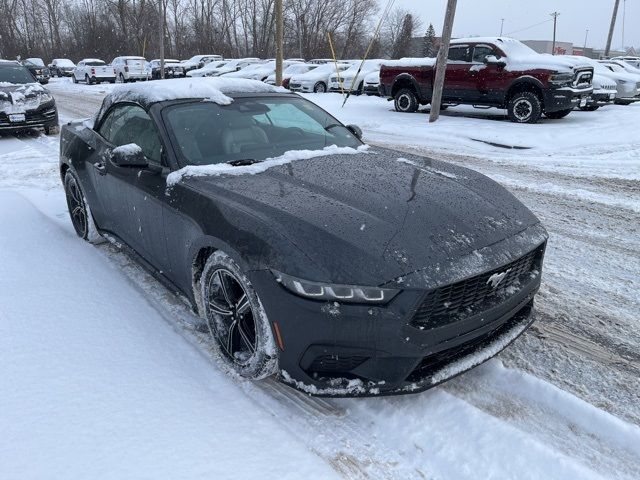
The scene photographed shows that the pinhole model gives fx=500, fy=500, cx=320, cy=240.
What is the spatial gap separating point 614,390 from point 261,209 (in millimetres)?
2051

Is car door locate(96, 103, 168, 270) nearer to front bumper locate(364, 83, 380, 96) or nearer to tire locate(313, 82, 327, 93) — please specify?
front bumper locate(364, 83, 380, 96)

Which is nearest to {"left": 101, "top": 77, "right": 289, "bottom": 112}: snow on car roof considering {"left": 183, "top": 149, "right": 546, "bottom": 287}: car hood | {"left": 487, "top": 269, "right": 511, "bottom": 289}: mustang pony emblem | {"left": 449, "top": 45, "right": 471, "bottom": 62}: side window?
{"left": 183, "top": 149, "right": 546, "bottom": 287}: car hood

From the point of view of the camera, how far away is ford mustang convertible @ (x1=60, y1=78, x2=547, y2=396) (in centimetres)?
218

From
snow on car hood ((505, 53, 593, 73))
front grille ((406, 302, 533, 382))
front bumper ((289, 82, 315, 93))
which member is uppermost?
snow on car hood ((505, 53, 593, 73))

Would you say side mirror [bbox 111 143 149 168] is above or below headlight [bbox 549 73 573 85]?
below

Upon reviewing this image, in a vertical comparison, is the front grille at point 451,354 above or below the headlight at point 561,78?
below

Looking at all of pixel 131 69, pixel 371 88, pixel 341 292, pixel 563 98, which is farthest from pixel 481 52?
pixel 131 69

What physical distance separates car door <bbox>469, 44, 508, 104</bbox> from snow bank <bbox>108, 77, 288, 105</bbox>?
9.35m

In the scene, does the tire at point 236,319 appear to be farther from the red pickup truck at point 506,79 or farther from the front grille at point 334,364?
the red pickup truck at point 506,79

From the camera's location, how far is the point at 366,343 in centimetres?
217

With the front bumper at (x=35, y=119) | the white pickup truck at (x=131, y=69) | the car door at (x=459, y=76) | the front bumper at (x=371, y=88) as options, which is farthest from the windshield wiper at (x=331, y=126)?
the white pickup truck at (x=131, y=69)

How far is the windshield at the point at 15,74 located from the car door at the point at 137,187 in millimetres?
8557

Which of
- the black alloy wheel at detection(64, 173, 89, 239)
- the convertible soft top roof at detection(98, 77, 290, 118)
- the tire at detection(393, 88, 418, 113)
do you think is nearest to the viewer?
the convertible soft top roof at detection(98, 77, 290, 118)

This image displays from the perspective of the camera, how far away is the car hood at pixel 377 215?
2.21 m
